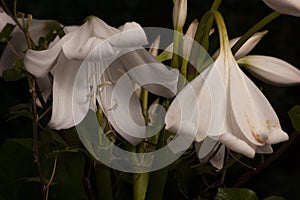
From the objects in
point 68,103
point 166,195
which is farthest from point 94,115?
point 166,195

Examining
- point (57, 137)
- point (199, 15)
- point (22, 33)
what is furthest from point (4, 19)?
point (199, 15)

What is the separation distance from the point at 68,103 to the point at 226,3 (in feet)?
2.85

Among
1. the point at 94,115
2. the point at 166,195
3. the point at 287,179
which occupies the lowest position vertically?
the point at 287,179

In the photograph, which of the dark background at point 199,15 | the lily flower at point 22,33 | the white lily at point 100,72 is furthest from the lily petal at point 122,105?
the dark background at point 199,15

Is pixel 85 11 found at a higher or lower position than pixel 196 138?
lower

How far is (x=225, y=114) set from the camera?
1.73 feet

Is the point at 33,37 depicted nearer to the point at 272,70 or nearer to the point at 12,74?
the point at 12,74

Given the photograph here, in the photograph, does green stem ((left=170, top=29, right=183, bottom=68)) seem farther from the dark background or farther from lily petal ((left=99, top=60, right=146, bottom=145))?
the dark background

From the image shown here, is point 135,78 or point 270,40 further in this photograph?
point 270,40

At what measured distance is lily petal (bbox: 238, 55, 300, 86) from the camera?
573mm

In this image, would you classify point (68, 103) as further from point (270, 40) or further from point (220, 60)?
point (270, 40)

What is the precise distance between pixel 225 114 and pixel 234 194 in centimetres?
9

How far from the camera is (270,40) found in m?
1.37

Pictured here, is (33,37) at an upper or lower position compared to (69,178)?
upper
